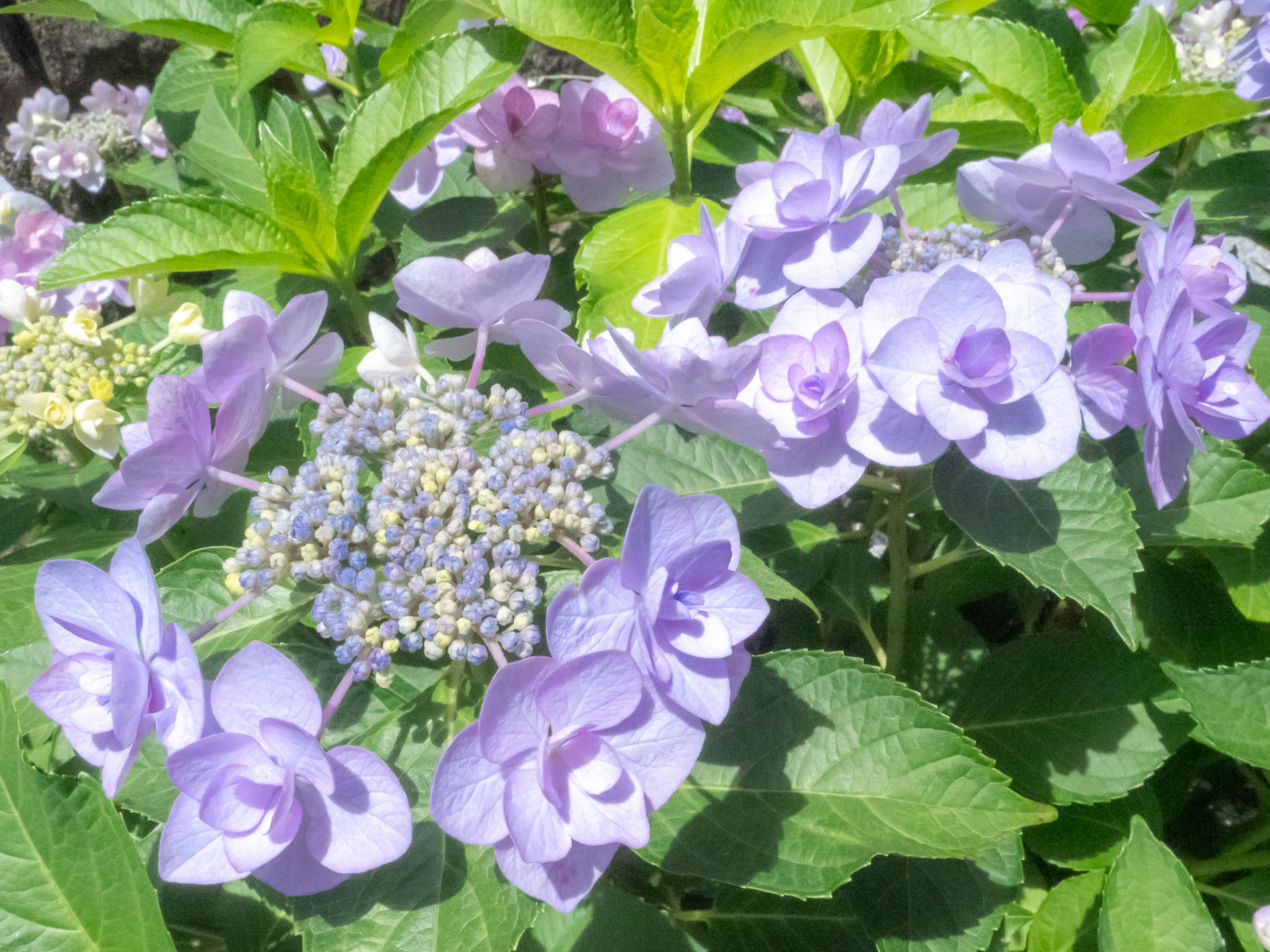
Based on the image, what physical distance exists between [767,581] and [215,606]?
0.72m

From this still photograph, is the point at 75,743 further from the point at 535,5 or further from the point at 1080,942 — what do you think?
the point at 1080,942

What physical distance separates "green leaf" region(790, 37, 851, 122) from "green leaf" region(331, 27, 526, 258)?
0.62 metres

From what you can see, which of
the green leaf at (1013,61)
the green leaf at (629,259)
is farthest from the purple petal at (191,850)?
the green leaf at (1013,61)

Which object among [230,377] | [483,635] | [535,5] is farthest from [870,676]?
[535,5]

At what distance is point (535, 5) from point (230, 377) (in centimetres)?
66

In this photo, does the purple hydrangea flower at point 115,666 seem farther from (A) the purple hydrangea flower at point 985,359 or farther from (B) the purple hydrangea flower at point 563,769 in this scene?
(A) the purple hydrangea flower at point 985,359

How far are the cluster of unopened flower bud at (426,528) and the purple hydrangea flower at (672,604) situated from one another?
0.39ft

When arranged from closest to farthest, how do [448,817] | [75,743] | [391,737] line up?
[448,817]
[75,743]
[391,737]

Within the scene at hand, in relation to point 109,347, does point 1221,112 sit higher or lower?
higher

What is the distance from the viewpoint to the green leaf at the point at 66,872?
90 centimetres

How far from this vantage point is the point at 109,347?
1.59 meters

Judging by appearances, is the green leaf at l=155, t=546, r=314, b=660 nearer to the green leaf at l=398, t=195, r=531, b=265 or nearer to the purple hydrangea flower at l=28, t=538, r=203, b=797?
the purple hydrangea flower at l=28, t=538, r=203, b=797

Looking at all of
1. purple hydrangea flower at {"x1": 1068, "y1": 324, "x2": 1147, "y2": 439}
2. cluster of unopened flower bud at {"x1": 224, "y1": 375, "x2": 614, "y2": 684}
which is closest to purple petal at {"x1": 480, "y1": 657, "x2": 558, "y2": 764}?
cluster of unopened flower bud at {"x1": 224, "y1": 375, "x2": 614, "y2": 684}

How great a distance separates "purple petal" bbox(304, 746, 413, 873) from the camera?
0.81 meters
